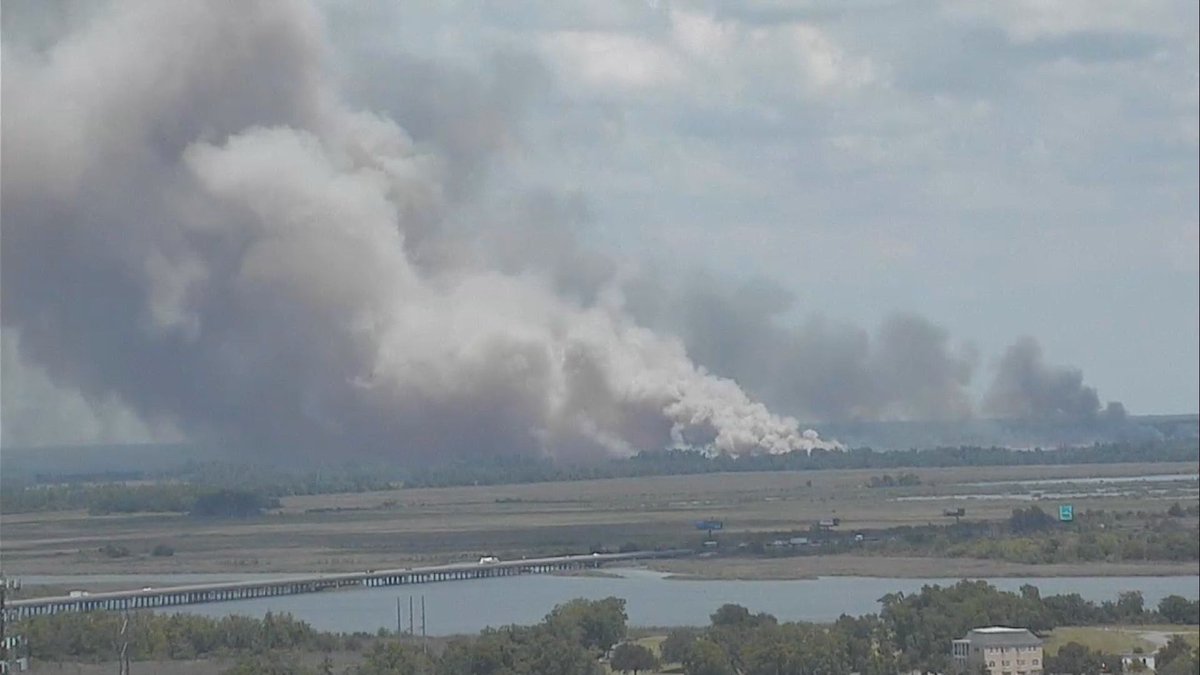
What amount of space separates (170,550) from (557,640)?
21.4 m

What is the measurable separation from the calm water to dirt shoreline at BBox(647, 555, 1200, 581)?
807 mm

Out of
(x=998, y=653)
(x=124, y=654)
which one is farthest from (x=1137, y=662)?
(x=124, y=654)

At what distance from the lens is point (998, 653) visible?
41.0 meters

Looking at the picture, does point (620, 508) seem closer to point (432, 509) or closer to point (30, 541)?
point (432, 509)

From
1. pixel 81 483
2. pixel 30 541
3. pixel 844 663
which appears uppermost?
pixel 81 483

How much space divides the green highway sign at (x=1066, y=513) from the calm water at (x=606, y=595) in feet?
39.0

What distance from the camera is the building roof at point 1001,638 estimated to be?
41.2 m

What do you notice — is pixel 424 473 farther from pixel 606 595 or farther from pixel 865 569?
pixel 606 595

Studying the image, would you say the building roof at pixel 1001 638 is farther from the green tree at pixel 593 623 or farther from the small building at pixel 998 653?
the green tree at pixel 593 623

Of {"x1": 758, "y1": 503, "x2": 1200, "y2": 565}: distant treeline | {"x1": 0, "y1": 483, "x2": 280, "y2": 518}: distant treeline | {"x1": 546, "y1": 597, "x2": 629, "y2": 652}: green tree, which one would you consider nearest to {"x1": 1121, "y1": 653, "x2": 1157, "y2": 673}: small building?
{"x1": 546, "y1": 597, "x2": 629, "y2": 652}: green tree

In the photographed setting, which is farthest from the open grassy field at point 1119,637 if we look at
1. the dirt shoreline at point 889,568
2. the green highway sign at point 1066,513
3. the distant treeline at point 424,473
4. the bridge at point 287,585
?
the distant treeline at point 424,473

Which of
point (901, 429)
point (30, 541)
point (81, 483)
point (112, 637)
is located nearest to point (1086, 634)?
point (112, 637)

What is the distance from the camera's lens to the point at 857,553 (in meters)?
64.1

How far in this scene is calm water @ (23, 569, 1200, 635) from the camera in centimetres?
4834
